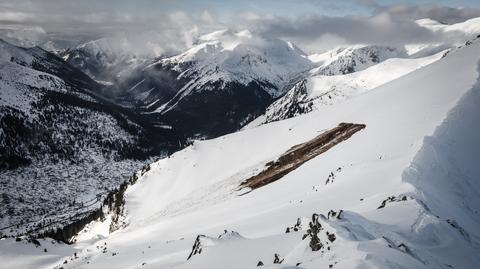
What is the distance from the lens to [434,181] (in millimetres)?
29422

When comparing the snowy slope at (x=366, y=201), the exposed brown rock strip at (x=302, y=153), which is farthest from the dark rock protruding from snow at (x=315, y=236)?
the exposed brown rock strip at (x=302, y=153)

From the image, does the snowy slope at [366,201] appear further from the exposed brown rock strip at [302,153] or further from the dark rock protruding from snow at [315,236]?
the exposed brown rock strip at [302,153]

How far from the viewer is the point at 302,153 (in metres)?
75.7

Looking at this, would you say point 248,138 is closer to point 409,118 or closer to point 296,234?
point 409,118

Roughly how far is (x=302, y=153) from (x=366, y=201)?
163 feet

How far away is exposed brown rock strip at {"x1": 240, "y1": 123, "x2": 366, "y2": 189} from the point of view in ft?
223

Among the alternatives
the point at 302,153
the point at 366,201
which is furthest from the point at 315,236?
the point at 302,153

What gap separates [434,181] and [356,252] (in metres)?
18.0

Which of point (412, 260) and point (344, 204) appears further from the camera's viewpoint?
point (344, 204)

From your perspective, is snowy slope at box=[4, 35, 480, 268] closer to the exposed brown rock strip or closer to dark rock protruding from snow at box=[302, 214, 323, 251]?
dark rock protruding from snow at box=[302, 214, 323, 251]

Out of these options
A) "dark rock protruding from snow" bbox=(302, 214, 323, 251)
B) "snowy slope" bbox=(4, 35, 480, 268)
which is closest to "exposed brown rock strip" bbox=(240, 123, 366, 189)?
"snowy slope" bbox=(4, 35, 480, 268)

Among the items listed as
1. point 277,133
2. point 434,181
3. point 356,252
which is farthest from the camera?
point 277,133

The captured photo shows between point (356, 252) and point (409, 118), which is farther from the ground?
point (356, 252)

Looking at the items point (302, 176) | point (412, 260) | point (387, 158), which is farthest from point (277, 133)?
point (412, 260)
